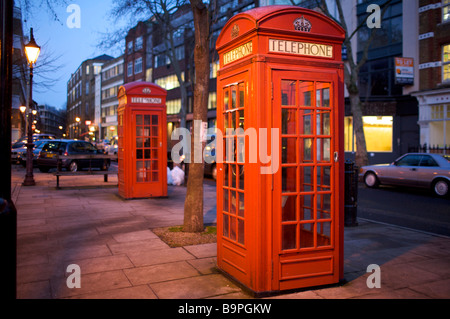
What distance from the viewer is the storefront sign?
23609mm

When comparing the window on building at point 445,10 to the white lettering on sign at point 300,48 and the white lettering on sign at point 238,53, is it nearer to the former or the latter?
the white lettering on sign at point 300,48

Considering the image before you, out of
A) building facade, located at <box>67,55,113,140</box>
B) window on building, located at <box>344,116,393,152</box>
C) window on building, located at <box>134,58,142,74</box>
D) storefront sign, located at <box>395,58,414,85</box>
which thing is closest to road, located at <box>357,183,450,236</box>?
storefront sign, located at <box>395,58,414,85</box>

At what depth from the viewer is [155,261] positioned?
559 cm

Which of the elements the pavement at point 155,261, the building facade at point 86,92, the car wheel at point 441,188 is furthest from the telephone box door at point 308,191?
the building facade at point 86,92

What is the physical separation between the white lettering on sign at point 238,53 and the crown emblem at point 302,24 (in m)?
0.57

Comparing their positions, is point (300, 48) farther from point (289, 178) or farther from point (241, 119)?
point (289, 178)

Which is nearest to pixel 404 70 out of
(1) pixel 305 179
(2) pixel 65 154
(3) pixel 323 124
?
(2) pixel 65 154

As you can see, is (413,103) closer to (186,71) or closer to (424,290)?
(424,290)

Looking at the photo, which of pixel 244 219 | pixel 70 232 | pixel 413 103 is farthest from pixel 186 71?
pixel 244 219

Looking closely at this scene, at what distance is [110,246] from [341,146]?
4.03 meters

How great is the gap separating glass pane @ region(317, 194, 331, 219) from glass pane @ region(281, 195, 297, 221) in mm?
318

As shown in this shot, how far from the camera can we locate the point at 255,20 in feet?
14.0

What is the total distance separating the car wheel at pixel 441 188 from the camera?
1331 centimetres

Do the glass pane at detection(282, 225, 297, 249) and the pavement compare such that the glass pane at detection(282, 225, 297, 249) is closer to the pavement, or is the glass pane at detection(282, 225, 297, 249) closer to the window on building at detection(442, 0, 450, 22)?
the pavement
